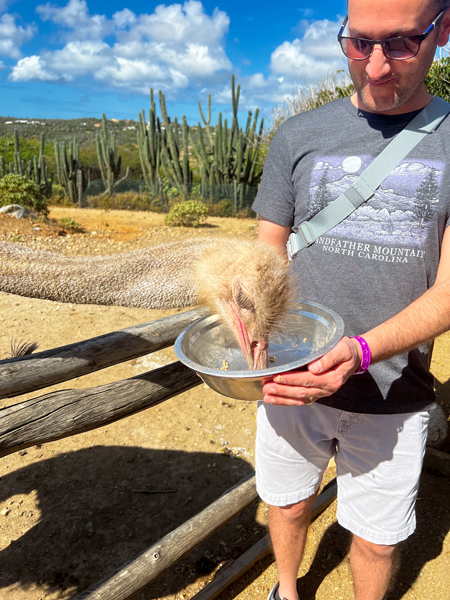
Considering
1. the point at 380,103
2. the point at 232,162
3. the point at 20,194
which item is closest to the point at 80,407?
the point at 380,103

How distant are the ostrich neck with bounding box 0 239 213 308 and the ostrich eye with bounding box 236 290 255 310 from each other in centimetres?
160

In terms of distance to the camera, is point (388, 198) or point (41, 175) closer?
point (388, 198)

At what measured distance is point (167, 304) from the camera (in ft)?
16.9

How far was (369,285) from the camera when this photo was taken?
1330 mm

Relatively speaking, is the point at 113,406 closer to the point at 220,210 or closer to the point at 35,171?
the point at 220,210

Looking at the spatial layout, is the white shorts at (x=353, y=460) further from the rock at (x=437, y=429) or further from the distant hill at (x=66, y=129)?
the distant hill at (x=66, y=129)

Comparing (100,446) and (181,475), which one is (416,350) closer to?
(181,475)

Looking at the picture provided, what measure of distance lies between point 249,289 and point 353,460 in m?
0.81

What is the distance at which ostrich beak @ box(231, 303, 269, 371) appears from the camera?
98cm

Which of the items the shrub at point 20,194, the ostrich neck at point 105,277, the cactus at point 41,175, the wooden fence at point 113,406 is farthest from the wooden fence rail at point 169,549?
the cactus at point 41,175

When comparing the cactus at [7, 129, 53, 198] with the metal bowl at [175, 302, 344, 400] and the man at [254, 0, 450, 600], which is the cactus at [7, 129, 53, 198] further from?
the metal bowl at [175, 302, 344, 400]

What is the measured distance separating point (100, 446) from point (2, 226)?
5737 mm

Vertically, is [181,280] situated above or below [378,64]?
below

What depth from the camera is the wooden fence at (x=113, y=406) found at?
150 centimetres
